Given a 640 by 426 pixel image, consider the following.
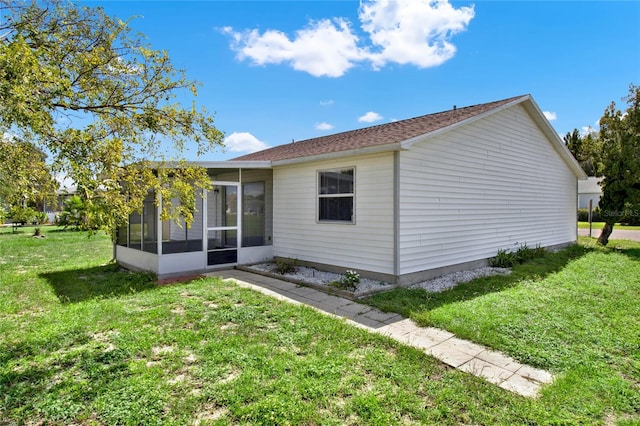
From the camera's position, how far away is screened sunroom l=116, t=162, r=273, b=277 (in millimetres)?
8406

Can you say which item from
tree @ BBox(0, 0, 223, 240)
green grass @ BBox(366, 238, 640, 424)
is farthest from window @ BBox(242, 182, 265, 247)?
tree @ BBox(0, 0, 223, 240)

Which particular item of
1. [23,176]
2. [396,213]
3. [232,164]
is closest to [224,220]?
[232,164]

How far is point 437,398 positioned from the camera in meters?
3.01

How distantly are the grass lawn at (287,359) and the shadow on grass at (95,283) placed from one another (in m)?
0.10

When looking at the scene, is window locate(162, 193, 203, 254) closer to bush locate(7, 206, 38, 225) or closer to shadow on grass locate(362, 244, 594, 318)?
bush locate(7, 206, 38, 225)

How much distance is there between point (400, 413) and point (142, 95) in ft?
14.4

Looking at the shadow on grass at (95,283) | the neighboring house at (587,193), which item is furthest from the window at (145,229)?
the neighboring house at (587,193)

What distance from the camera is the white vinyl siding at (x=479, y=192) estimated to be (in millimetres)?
7262

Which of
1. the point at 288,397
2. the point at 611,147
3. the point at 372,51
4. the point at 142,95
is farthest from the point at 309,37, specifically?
the point at 611,147

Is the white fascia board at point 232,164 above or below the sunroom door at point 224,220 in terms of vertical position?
above

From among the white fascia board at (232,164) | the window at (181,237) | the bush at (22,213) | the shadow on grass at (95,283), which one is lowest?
the shadow on grass at (95,283)

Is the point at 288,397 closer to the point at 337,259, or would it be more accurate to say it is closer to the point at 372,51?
the point at 337,259

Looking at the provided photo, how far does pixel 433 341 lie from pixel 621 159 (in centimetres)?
1364

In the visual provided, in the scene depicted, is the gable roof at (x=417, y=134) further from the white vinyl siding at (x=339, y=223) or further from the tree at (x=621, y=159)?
the tree at (x=621, y=159)
